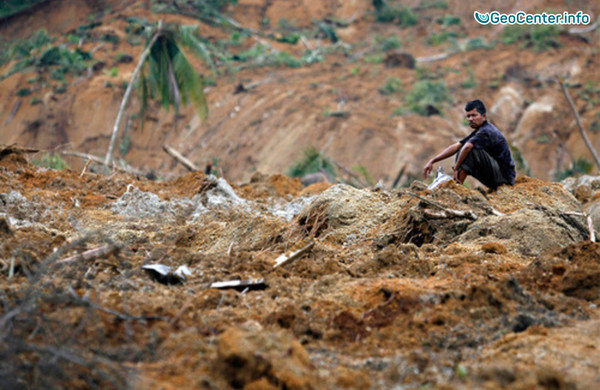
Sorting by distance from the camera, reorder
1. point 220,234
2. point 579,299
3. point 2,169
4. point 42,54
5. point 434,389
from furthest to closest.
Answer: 1. point 42,54
2. point 2,169
3. point 220,234
4. point 579,299
5. point 434,389

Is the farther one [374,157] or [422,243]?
[374,157]

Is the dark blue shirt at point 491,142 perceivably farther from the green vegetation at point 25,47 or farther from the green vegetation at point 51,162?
the green vegetation at point 25,47

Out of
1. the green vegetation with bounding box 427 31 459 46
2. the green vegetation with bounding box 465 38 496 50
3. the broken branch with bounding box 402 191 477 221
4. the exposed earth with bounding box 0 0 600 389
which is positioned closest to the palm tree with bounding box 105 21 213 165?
the exposed earth with bounding box 0 0 600 389

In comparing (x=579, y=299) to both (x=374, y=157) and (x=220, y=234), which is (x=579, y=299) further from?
(x=374, y=157)

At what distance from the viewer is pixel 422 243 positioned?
18.3 feet

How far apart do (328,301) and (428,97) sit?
668 inches

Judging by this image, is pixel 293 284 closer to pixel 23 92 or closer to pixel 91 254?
pixel 91 254

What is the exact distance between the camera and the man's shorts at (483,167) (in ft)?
20.8

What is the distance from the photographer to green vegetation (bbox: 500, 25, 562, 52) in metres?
22.9

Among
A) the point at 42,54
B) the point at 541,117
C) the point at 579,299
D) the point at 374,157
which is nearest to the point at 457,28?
the point at 541,117

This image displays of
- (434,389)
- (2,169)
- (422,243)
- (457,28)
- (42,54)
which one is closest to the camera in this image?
(434,389)

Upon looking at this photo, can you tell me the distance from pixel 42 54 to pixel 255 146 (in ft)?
31.6

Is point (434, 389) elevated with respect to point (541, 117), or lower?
elevated

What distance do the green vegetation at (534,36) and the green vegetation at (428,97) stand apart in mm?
4643
